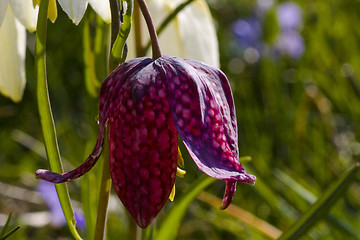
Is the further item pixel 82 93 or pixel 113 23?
pixel 82 93

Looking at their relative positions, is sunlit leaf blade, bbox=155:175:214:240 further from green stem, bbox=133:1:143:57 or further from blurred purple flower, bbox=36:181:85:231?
blurred purple flower, bbox=36:181:85:231

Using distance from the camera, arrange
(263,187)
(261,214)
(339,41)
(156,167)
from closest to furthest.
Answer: (156,167)
(263,187)
(261,214)
(339,41)

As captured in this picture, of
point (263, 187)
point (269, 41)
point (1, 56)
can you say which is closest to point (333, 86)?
point (269, 41)

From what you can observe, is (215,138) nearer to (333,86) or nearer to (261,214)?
(261,214)

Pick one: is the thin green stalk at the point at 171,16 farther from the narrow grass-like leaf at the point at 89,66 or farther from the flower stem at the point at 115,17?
the flower stem at the point at 115,17

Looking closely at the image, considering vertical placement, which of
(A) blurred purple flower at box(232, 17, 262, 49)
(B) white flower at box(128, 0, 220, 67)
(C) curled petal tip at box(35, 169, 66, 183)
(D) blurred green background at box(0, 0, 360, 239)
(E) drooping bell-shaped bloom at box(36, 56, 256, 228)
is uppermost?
(E) drooping bell-shaped bloom at box(36, 56, 256, 228)

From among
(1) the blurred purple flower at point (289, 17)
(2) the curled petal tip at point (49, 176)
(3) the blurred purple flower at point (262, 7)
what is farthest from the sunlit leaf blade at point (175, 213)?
(3) the blurred purple flower at point (262, 7)

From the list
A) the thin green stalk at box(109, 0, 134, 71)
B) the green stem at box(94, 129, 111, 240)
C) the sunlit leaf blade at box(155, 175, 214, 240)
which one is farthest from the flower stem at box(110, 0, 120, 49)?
the sunlit leaf blade at box(155, 175, 214, 240)

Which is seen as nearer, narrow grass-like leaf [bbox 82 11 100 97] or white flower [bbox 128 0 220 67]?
narrow grass-like leaf [bbox 82 11 100 97]
